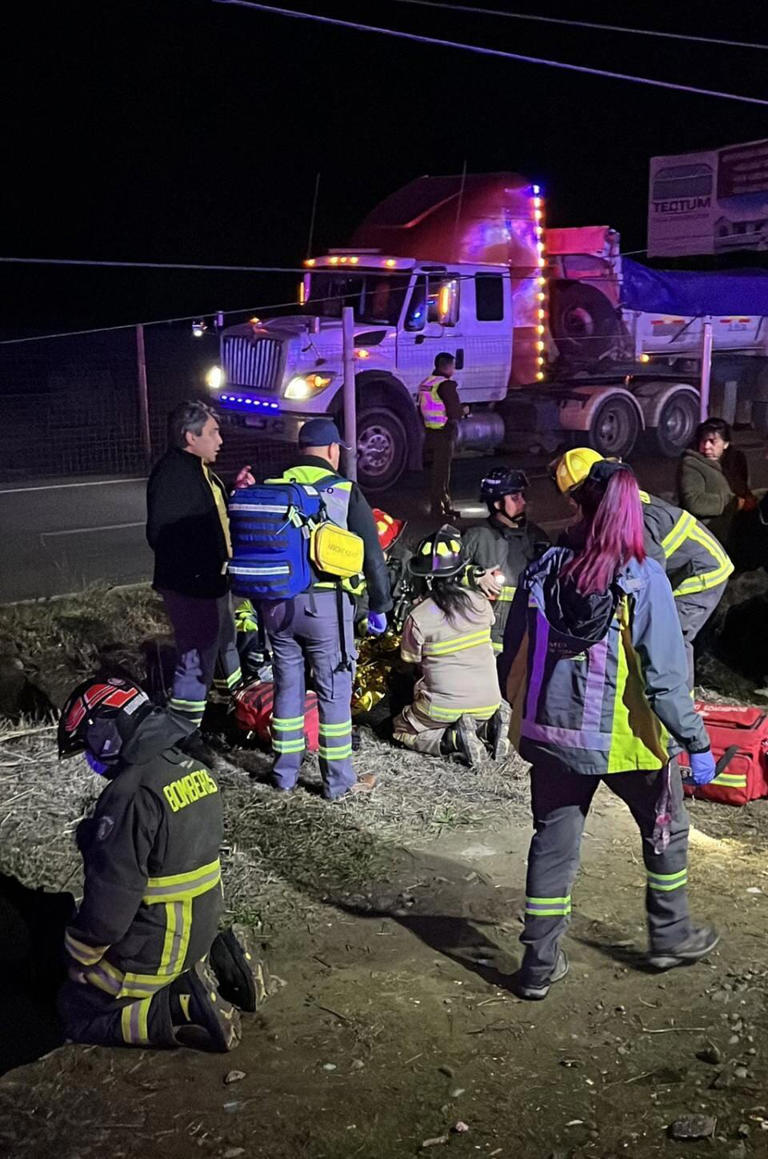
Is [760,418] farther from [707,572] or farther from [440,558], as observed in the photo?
[707,572]

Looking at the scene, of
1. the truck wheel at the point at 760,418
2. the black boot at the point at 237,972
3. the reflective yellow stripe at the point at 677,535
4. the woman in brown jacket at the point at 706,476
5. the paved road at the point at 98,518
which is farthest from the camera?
the truck wheel at the point at 760,418

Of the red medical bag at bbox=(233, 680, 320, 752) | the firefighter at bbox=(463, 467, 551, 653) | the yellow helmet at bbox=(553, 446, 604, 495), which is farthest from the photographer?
the red medical bag at bbox=(233, 680, 320, 752)

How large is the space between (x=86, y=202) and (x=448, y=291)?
102 feet

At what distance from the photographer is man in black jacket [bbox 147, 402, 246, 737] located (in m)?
6.73

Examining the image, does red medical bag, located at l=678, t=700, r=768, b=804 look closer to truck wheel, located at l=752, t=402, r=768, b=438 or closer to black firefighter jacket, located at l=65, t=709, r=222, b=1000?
black firefighter jacket, located at l=65, t=709, r=222, b=1000

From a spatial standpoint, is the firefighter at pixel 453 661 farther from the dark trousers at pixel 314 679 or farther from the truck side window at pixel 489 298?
the truck side window at pixel 489 298

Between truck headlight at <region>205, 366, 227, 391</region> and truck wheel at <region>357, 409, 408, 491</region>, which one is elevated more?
truck headlight at <region>205, 366, 227, 391</region>

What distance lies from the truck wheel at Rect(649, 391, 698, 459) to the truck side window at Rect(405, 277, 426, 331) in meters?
4.11

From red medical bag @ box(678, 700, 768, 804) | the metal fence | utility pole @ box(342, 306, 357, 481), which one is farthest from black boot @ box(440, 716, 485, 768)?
the metal fence

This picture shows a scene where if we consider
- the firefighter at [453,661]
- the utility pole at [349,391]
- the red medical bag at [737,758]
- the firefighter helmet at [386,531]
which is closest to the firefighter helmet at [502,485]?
the firefighter at [453,661]

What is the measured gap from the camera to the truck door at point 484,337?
15727 mm

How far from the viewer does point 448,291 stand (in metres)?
15.3

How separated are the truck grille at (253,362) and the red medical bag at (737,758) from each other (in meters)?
9.33

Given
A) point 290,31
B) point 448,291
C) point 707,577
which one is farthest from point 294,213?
point 707,577
